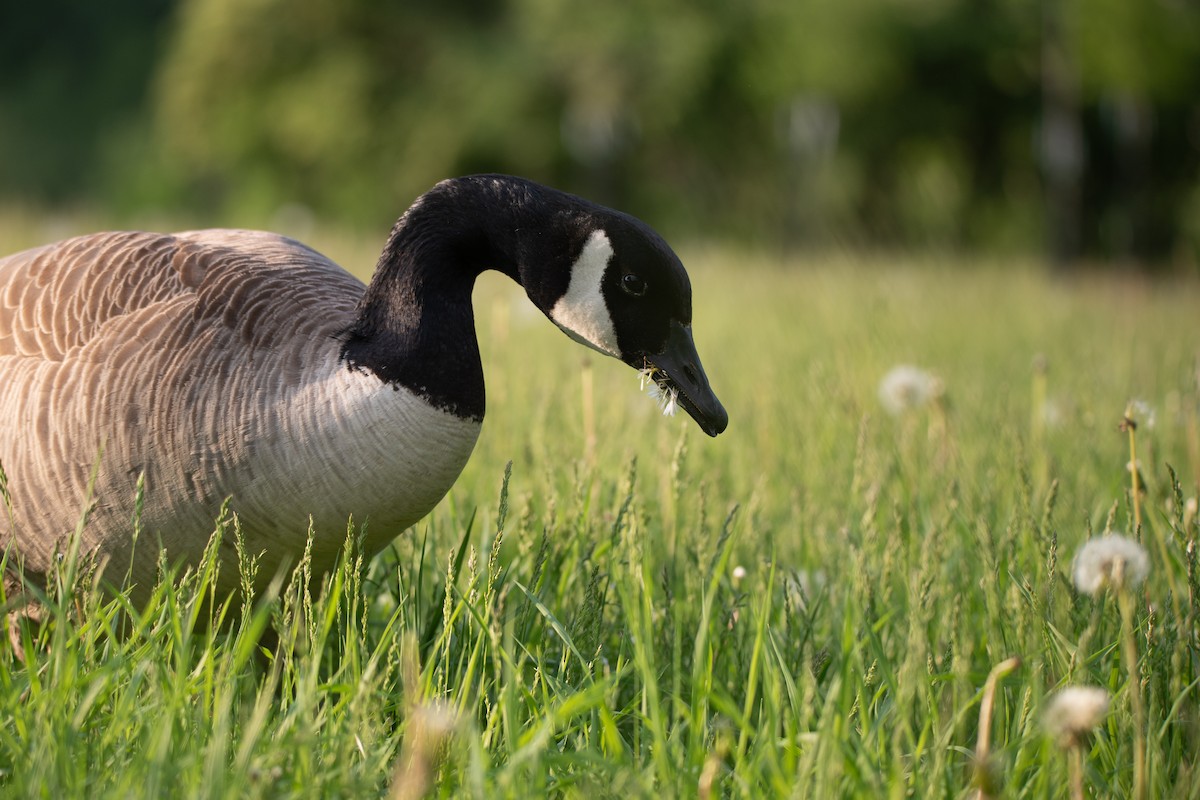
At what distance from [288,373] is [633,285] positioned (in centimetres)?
80

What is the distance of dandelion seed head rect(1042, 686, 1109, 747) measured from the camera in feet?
5.00

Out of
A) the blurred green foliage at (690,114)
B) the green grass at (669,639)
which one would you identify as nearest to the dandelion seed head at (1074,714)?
the green grass at (669,639)

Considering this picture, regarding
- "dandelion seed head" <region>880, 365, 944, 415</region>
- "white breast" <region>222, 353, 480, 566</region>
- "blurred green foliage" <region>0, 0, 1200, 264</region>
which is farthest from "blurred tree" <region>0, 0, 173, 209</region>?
"white breast" <region>222, 353, 480, 566</region>

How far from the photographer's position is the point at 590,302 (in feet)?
8.59

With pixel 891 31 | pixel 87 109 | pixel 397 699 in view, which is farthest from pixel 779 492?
pixel 87 109

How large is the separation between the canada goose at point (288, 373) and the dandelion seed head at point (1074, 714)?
106 cm

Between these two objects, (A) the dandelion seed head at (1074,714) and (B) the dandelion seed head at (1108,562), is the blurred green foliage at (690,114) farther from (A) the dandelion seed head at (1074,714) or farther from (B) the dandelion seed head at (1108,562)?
(A) the dandelion seed head at (1074,714)

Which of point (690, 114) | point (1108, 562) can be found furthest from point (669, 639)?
point (690, 114)

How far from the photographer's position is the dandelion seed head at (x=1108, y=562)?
6.98 ft

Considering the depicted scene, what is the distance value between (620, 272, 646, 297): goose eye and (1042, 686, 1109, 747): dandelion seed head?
1.31m

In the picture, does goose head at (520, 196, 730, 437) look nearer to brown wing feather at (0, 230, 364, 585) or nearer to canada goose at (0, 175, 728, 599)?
canada goose at (0, 175, 728, 599)

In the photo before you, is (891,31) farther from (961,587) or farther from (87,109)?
(87,109)

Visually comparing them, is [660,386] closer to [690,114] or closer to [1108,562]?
[1108,562]

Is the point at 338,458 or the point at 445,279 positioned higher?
the point at 445,279
